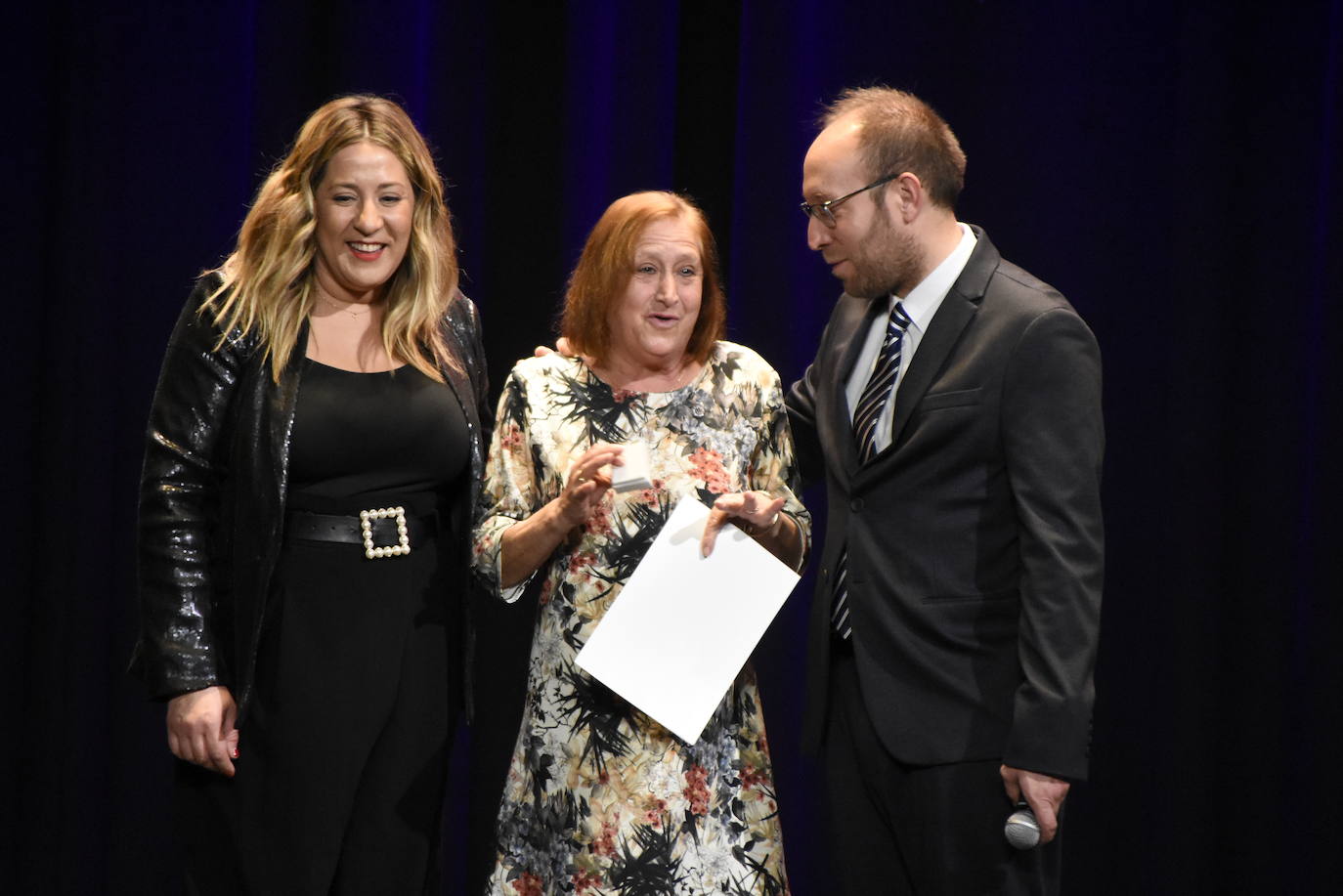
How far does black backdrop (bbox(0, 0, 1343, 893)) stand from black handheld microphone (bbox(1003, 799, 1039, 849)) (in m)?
1.31

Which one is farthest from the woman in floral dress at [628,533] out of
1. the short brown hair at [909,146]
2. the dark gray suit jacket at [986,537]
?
the short brown hair at [909,146]

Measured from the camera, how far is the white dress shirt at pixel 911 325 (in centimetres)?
200

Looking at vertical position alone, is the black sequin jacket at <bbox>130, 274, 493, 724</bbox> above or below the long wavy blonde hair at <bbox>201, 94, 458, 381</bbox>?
below

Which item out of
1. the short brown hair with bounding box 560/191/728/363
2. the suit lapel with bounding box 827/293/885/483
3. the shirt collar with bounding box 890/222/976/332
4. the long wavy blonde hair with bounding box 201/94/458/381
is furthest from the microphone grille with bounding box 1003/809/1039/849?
the long wavy blonde hair with bounding box 201/94/458/381

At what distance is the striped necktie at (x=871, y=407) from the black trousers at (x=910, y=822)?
7 cm

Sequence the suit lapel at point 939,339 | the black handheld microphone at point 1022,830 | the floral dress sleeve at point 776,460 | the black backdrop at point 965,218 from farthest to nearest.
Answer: the black backdrop at point 965,218, the floral dress sleeve at point 776,460, the suit lapel at point 939,339, the black handheld microphone at point 1022,830

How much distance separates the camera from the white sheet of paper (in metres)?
1.97

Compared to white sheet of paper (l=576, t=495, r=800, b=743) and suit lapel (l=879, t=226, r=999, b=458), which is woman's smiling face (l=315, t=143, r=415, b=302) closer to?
white sheet of paper (l=576, t=495, r=800, b=743)

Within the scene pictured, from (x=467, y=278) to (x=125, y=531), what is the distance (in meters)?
0.99

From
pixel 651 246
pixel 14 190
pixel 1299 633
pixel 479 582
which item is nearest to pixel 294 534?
pixel 479 582

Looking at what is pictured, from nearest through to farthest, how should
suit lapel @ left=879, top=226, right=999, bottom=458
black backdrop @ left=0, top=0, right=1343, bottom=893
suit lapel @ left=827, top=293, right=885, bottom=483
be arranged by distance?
suit lapel @ left=879, top=226, right=999, bottom=458, suit lapel @ left=827, top=293, right=885, bottom=483, black backdrop @ left=0, top=0, right=1343, bottom=893

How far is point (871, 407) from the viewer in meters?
2.03

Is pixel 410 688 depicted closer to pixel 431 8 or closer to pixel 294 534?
pixel 294 534

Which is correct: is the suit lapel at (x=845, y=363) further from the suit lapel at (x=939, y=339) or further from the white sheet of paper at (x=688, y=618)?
the white sheet of paper at (x=688, y=618)
